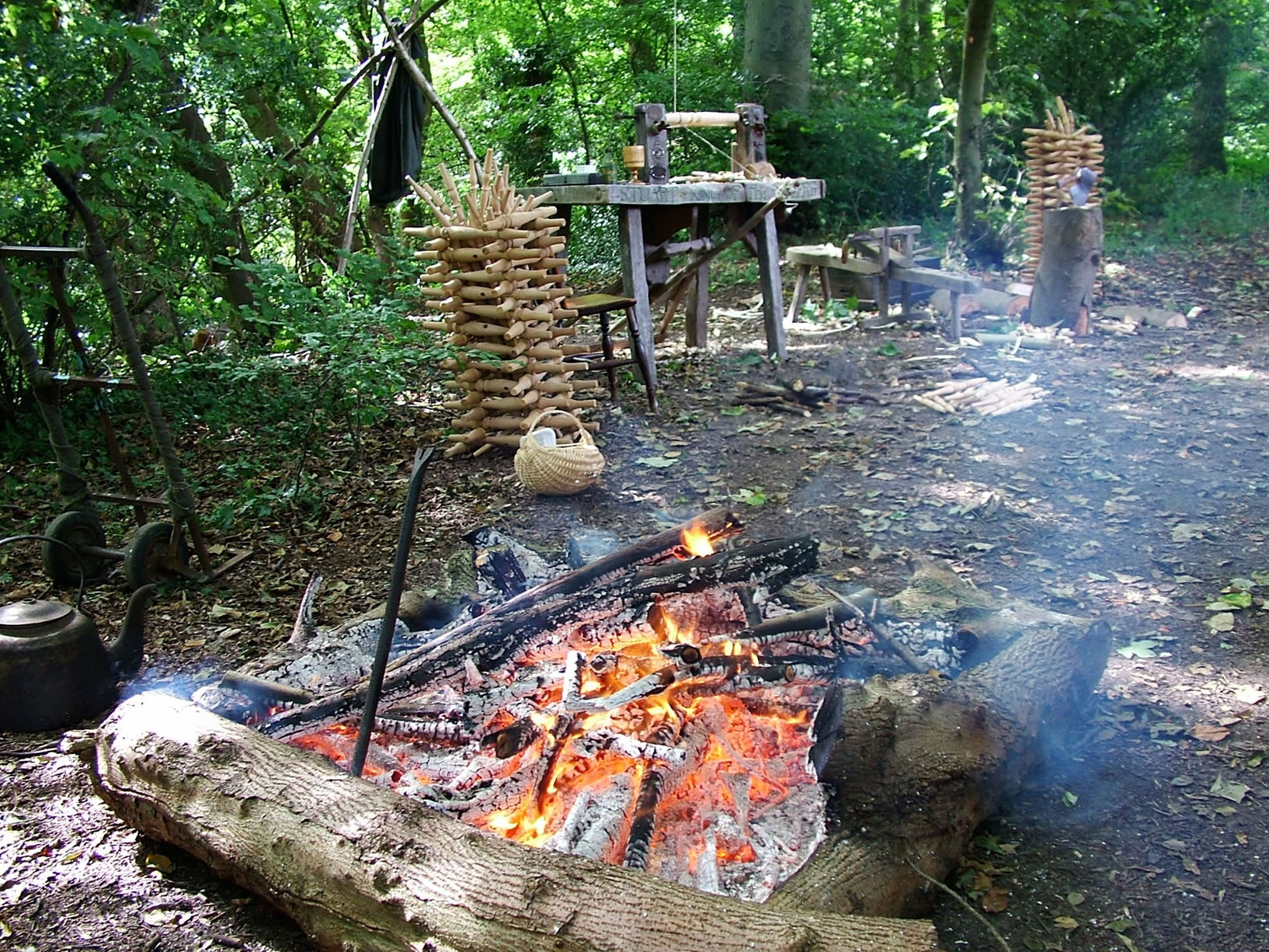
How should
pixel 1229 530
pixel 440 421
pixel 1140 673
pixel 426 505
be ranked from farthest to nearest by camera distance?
1. pixel 440 421
2. pixel 426 505
3. pixel 1229 530
4. pixel 1140 673

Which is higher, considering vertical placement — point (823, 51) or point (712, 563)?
point (823, 51)

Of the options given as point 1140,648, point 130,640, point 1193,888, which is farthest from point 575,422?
point 1193,888

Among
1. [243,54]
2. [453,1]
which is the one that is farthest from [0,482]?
[453,1]

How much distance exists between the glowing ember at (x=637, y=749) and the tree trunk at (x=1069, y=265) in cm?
763

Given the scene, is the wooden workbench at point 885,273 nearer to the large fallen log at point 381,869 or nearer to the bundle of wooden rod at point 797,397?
the bundle of wooden rod at point 797,397

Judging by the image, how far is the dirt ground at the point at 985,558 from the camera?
2758mm

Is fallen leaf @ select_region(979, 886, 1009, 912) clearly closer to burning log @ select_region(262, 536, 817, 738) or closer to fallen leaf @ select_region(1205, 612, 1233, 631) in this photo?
burning log @ select_region(262, 536, 817, 738)

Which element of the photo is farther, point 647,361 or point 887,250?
point 887,250

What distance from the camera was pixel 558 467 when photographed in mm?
5941

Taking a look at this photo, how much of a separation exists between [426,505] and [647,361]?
98.3 inches

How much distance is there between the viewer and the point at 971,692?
307 centimetres

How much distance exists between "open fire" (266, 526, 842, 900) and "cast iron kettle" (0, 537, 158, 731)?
3.69ft

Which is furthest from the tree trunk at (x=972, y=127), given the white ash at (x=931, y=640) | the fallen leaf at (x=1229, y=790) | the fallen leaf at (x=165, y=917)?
the fallen leaf at (x=165, y=917)

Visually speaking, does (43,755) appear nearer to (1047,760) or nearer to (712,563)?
(712,563)
